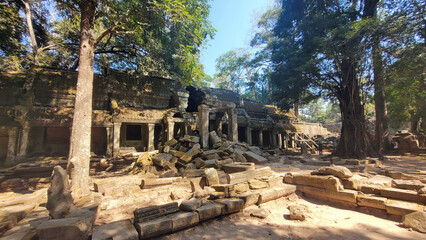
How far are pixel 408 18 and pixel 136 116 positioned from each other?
A: 15634mm

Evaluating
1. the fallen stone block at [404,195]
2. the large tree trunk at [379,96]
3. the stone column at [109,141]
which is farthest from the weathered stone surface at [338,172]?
the stone column at [109,141]

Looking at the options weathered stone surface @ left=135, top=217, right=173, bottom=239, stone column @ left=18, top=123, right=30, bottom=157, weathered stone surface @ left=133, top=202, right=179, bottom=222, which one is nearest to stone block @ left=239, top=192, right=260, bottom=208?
weathered stone surface @ left=133, top=202, right=179, bottom=222

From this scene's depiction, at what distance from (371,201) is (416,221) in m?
0.81

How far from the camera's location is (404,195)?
3754mm

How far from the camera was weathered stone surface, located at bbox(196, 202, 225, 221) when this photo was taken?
342 centimetres

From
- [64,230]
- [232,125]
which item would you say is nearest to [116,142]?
[232,125]

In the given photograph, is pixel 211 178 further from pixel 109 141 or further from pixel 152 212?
pixel 109 141

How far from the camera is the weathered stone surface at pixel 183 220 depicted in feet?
10.2

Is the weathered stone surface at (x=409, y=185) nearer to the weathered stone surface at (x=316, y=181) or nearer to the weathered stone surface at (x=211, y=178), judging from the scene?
the weathered stone surface at (x=316, y=181)

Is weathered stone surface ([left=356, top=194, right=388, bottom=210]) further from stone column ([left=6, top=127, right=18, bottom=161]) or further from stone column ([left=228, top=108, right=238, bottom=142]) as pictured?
stone column ([left=6, top=127, right=18, bottom=161])

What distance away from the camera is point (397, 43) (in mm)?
9750

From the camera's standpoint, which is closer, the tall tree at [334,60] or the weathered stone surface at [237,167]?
the weathered stone surface at [237,167]

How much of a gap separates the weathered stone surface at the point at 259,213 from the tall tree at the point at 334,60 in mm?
10782

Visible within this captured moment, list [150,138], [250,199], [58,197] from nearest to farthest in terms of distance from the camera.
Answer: [58,197]
[250,199]
[150,138]
